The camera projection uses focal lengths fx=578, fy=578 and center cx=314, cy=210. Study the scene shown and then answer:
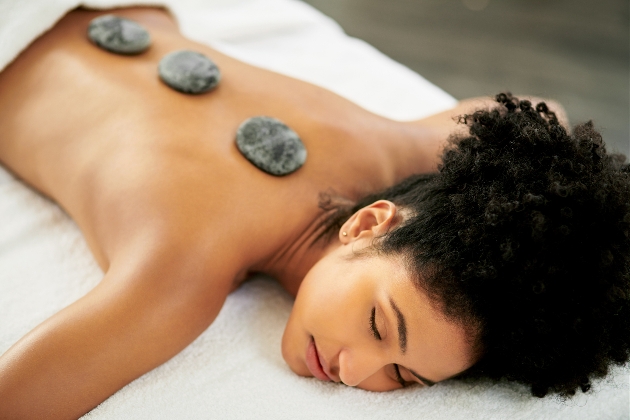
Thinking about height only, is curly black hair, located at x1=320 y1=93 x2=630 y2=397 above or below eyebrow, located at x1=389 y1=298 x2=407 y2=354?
above

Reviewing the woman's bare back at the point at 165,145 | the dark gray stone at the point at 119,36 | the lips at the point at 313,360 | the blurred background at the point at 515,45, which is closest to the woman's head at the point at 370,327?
the lips at the point at 313,360

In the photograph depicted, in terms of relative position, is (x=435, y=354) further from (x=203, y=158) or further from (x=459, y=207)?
(x=203, y=158)

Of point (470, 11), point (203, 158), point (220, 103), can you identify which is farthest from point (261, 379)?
point (470, 11)

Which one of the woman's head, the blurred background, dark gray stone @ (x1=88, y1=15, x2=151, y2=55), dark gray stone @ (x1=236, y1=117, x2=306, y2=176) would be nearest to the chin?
the woman's head

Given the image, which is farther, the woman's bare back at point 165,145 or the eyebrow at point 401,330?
the woman's bare back at point 165,145

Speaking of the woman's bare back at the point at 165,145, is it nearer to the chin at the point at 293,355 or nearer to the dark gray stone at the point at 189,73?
the dark gray stone at the point at 189,73

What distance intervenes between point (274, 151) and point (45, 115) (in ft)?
1.49

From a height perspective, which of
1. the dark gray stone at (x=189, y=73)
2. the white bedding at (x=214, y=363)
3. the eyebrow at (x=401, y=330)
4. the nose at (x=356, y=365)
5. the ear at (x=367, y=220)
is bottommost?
the white bedding at (x=214, y=363)

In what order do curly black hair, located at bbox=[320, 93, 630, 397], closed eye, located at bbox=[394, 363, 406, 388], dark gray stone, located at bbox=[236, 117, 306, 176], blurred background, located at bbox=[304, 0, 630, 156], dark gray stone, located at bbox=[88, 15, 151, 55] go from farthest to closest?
1. blurred background, located at bbox=[304, 0, 630, 156]
2. dark gray stone, located at bbox=[88, 15, 151, 55]
3. dark gray stone, located at bbox=[236, 117, 306, 176]
4. closed eye, located at bbox=[394, 363, 406, 388]
5. curly black hair, located at bbox=[320, 93, 630, 397]

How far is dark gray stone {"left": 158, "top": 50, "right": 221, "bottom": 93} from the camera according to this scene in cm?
108

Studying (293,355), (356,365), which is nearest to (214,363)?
(293,355)

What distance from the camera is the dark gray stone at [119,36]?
44.7 inches

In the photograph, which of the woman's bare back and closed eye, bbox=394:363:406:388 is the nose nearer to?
closed eye, bbox=394:363:406:388

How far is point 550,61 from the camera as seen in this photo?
256cm
